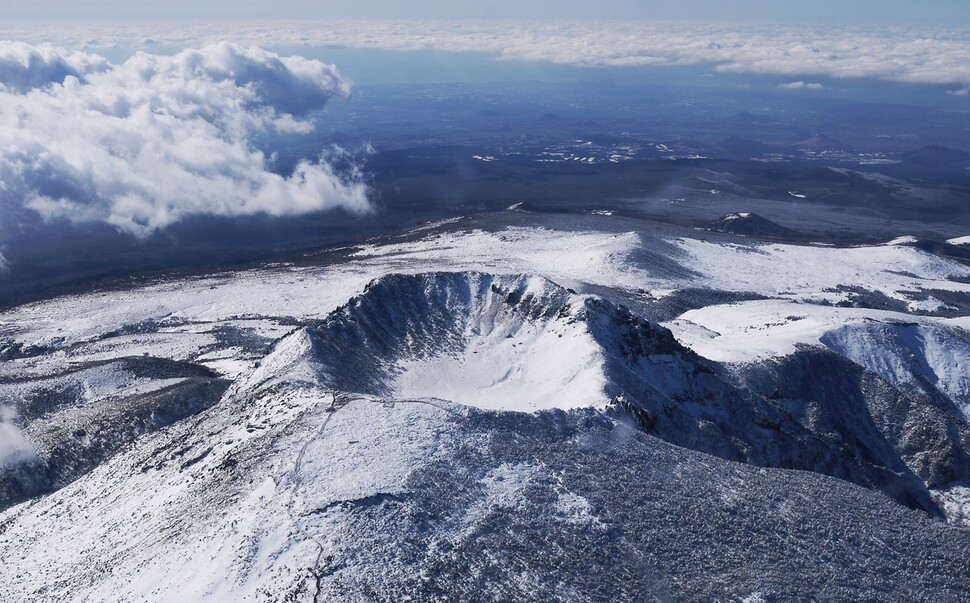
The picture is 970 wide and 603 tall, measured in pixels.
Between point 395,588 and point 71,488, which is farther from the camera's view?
point 71,488

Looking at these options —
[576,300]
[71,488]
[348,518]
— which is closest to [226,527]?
[348,518]

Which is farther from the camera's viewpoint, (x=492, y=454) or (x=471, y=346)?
(x=471, y=346)

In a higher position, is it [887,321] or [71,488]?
[71,488]

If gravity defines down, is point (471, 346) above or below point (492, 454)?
below

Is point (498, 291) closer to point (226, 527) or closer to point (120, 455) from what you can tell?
point (120, 455)

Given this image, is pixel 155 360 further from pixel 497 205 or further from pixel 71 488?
pixel 497 205

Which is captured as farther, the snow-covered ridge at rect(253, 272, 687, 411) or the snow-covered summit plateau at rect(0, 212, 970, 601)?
the snow-covered ridge at rect(253, 272, 687, 411)

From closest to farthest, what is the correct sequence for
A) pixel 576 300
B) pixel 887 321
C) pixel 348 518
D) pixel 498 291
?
pixel 348 518 < pixel 576 300 < pixel 498 291 < pixel 887 321

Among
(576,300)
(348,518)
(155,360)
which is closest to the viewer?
(348,518)

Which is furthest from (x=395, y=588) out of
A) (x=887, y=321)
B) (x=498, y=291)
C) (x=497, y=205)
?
(x=497, y=205)

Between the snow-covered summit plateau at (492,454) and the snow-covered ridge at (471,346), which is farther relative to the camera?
the snow-covered ridge at (471,346)
